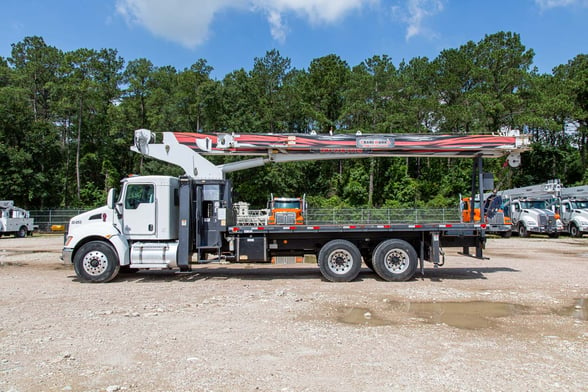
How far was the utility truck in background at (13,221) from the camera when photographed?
31.2 metres

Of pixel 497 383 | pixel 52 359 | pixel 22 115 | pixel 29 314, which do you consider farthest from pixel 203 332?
pixel 22 115

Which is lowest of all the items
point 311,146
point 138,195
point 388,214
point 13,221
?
point 13,221

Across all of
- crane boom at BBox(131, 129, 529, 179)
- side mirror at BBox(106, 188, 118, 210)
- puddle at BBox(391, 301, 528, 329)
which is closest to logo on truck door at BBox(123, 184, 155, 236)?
side mirror at BBox(106, 188, 118, 210)

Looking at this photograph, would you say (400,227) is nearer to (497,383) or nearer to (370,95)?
(497,383)

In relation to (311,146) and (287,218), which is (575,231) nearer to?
(287,218)

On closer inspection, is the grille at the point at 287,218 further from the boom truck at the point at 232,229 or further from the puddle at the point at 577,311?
the puddle at the point at 577,311

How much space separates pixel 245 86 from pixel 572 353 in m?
45.6

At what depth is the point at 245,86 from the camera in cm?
4825

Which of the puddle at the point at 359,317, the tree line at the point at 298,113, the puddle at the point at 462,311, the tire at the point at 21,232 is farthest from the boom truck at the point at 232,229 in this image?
the tree line at the point at 298,113

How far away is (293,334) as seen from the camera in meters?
6.68

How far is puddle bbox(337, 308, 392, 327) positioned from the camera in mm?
7359

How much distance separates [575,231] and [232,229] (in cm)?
2755

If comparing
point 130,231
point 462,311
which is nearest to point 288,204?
point 130,231

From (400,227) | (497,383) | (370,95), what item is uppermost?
(370,95)
